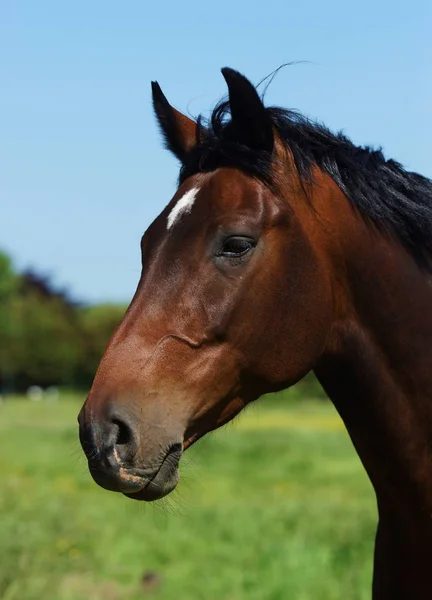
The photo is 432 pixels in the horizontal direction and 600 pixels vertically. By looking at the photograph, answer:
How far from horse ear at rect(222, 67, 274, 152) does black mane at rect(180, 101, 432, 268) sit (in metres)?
0.05

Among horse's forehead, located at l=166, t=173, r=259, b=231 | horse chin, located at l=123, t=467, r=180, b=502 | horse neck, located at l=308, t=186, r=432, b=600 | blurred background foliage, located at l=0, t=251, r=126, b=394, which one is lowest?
blurred background foliage, located at l=0, t=251, r=126, b=394

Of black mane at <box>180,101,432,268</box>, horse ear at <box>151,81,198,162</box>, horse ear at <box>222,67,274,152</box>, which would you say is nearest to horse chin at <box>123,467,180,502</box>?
black mane at <box>180,101,432,268</box>

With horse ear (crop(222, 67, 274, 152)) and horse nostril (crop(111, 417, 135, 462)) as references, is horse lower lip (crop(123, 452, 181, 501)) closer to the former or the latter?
Answer: horse nostril (crop(111, 417, 135, 462))

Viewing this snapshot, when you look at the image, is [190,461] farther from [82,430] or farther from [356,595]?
A: [356,595]

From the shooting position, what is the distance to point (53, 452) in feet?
71.4

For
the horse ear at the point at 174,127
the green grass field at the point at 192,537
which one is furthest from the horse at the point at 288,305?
the green grass field at the point at 192,537

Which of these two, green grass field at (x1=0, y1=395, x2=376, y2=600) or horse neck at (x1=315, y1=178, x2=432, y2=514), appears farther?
green grass field at (x1=0, y1=395, x2=376, y2=600)

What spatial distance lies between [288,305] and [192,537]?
820 centimetres

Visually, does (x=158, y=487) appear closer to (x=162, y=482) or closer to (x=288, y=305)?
(x=162, y=482)

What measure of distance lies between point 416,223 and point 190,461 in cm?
123

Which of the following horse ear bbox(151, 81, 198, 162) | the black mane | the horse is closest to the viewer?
the horse

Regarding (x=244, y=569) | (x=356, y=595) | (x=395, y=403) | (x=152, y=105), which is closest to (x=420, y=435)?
(x=395, y=403)

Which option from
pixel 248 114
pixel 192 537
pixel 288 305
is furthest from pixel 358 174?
pixel 192 537

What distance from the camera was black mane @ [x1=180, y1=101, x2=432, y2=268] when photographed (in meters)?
3.25
